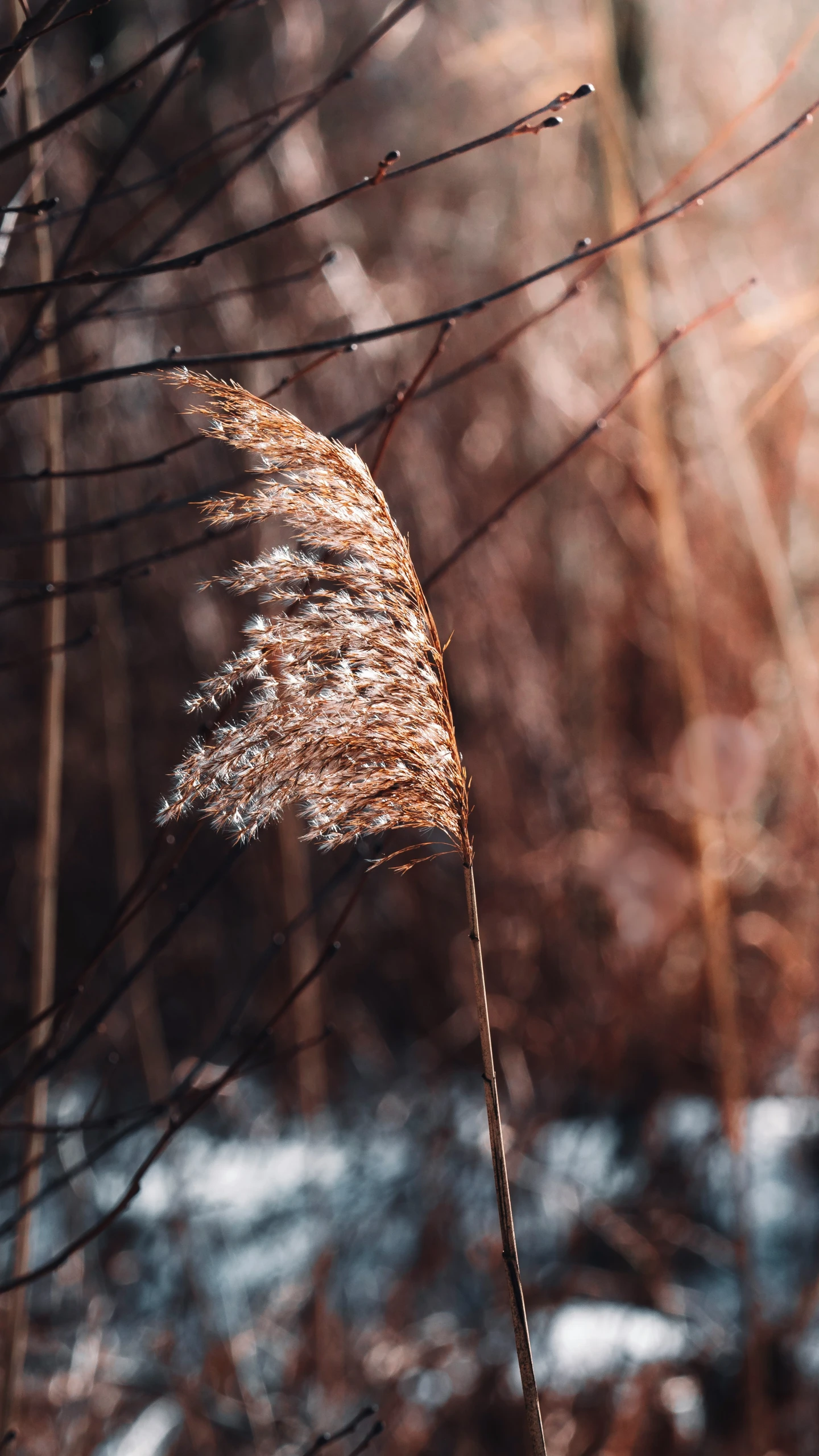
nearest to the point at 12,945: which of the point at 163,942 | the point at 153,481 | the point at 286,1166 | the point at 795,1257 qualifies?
the point at 286,1166

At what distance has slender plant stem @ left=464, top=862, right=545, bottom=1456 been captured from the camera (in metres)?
0.57

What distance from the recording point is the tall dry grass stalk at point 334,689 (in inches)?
23.4

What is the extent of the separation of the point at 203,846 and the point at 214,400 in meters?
3.37

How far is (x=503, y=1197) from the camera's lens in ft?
1.89

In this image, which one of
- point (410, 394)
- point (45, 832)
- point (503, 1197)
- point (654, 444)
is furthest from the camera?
point (654, 444)

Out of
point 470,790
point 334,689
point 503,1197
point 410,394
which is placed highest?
point 470,790

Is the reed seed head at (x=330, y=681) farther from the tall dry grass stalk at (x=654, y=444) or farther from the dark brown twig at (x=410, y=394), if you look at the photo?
the tall dry grass stalk at (x=654, y=444)

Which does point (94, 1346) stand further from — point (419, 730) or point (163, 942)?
point (419, 730)

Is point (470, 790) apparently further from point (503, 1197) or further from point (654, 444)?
point (503, 1197)

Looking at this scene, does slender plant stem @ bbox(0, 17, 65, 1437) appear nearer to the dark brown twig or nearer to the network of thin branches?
the network of thin branches

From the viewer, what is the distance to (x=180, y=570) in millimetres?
3848

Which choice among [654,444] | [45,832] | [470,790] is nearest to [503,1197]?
[45,832]

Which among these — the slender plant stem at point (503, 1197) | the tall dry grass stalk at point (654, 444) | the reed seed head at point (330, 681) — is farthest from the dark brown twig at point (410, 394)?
the tall dry grass stalk at point (654, 444)

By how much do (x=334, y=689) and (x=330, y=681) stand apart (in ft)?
0.06
